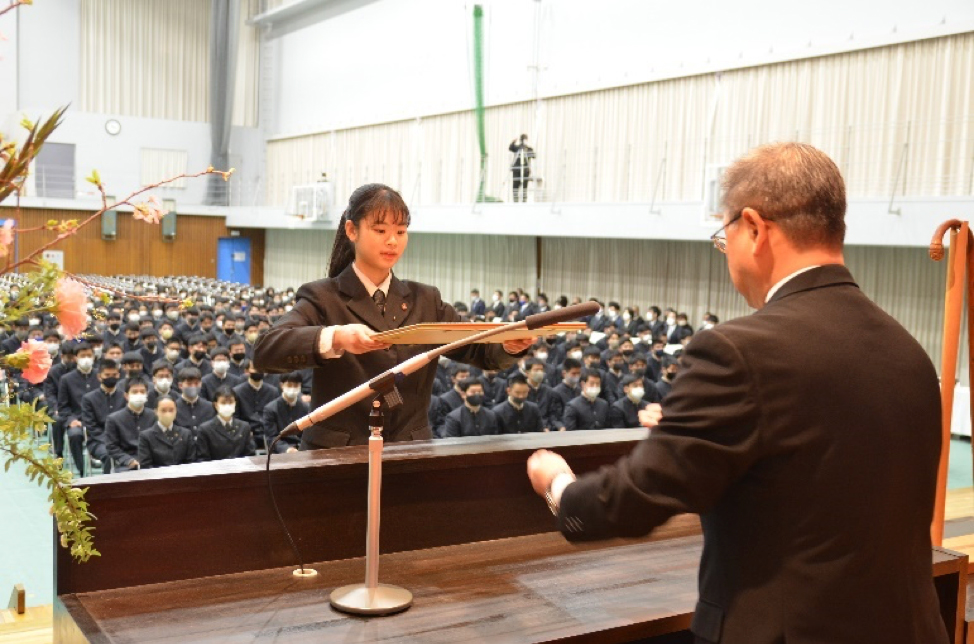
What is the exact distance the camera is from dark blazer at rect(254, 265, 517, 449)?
2.66 m

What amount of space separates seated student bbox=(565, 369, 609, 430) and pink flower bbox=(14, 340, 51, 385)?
786 cm

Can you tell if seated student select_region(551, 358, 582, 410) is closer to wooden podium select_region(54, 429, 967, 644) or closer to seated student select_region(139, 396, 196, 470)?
seated student select_region(139, 396, 196, 470)

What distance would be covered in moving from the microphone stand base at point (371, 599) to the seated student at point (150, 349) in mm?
9946

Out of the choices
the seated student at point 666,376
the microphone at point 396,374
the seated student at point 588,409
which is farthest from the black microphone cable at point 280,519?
the seated student at point 666,376

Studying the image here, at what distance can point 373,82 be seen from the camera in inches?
973

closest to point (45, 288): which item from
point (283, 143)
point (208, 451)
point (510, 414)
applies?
point (208, 451)

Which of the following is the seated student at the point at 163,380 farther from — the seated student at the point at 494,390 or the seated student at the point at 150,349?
the seated student at the point at 494,390

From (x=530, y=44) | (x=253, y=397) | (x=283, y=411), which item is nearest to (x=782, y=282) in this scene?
(x=283, y=411)

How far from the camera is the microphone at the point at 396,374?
1849 millimetres

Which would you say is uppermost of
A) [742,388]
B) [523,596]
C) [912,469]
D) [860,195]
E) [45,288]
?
[860,195]

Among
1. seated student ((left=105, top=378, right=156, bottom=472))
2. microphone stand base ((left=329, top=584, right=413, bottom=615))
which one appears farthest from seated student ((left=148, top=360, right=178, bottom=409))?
microphone stand base ((left=329, top=584, right=413, bottom=615))

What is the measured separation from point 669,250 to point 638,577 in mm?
15492

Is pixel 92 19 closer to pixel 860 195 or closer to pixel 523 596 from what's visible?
pixel 860 195

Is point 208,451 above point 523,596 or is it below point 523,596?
below
